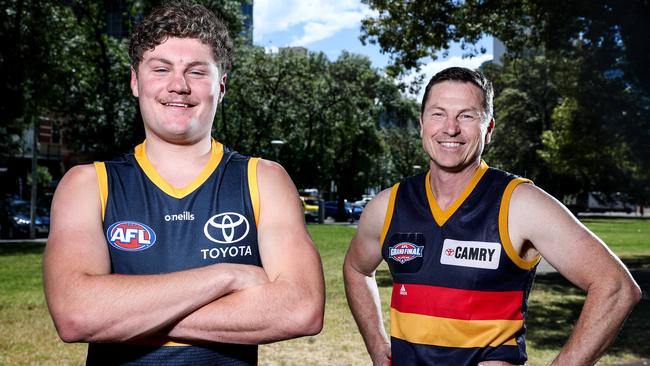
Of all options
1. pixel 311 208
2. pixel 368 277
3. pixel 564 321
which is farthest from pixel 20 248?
pixel 311 208

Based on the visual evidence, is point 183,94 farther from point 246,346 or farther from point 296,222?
point 246,346

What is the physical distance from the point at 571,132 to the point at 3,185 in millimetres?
41072

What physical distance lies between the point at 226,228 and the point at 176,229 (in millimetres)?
167

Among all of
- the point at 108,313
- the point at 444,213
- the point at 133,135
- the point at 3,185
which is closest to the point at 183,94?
the point at 108,313

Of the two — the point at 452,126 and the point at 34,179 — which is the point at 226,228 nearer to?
the point at 452,126

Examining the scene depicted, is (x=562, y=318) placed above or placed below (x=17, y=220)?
above

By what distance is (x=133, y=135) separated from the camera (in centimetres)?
3178

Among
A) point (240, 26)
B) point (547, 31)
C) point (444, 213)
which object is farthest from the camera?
point (240, 26)

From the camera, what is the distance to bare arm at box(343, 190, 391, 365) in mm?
3689

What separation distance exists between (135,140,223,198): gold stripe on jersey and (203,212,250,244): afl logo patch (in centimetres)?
15

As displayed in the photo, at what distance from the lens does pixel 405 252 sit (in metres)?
3.43

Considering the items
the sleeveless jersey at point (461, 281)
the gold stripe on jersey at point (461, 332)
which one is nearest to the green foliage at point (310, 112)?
the sleeveless jersey at point (461, 281)

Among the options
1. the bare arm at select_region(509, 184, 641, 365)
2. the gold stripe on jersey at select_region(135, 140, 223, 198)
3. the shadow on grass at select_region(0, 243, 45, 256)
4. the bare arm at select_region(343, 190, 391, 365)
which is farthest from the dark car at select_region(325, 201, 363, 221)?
the gold stripe on jersey at select_region(135, 140, 223, 198)

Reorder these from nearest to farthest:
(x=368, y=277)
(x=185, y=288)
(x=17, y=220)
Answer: (x=185, y=288) < (x=368, y=277) < (x=17, y=220)
